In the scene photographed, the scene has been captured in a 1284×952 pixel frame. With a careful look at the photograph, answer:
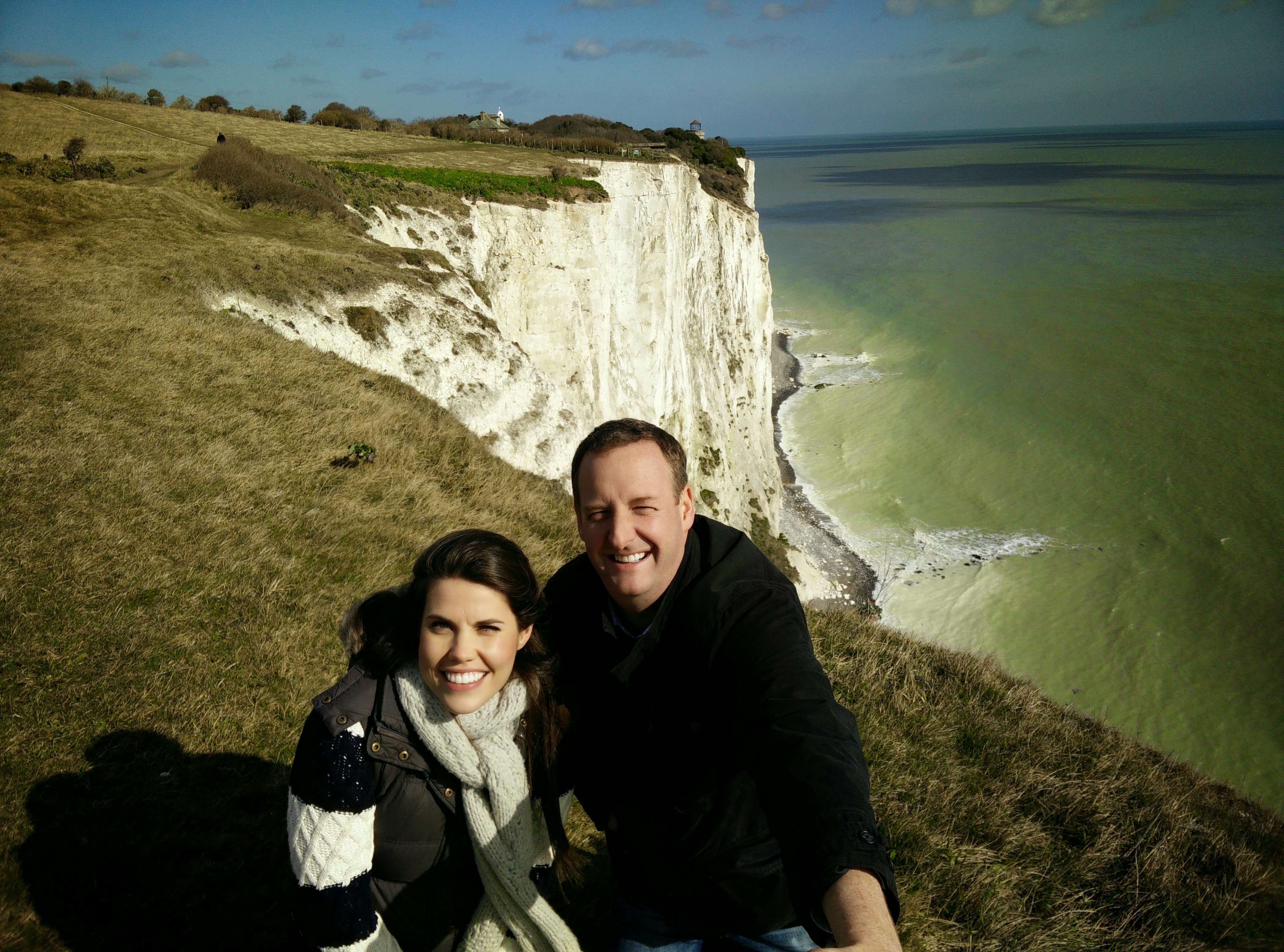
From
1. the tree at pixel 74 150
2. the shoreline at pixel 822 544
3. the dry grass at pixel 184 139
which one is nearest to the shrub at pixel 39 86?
the dry grass at pixel 184 139

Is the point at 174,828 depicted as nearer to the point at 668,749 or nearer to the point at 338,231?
the point at 668,749

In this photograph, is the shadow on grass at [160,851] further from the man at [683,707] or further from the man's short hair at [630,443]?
the man's short hair at [630,443]

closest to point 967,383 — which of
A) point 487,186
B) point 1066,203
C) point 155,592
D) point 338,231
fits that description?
point 487,186

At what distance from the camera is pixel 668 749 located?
8.73 ft

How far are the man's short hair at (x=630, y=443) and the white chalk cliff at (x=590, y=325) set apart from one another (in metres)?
12.2

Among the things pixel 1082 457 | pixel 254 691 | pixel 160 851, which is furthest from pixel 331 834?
pixel 1082 457

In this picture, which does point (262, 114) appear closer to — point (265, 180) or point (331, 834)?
point (265, 180)

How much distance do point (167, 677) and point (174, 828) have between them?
175 cm

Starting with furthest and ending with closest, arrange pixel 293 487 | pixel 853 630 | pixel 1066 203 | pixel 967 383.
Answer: pixel 1066 203, pixel 967 383, pixel 293 487, pixel 853 630

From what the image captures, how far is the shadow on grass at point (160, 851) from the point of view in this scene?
3.73m

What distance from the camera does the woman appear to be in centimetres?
248

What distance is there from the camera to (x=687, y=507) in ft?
9.21

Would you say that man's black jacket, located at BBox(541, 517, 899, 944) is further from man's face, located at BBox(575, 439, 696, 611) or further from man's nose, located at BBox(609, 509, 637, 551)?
man's nose, located at BBox(609, 509, 637, 551)

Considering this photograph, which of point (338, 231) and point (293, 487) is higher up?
point (338, 231)
